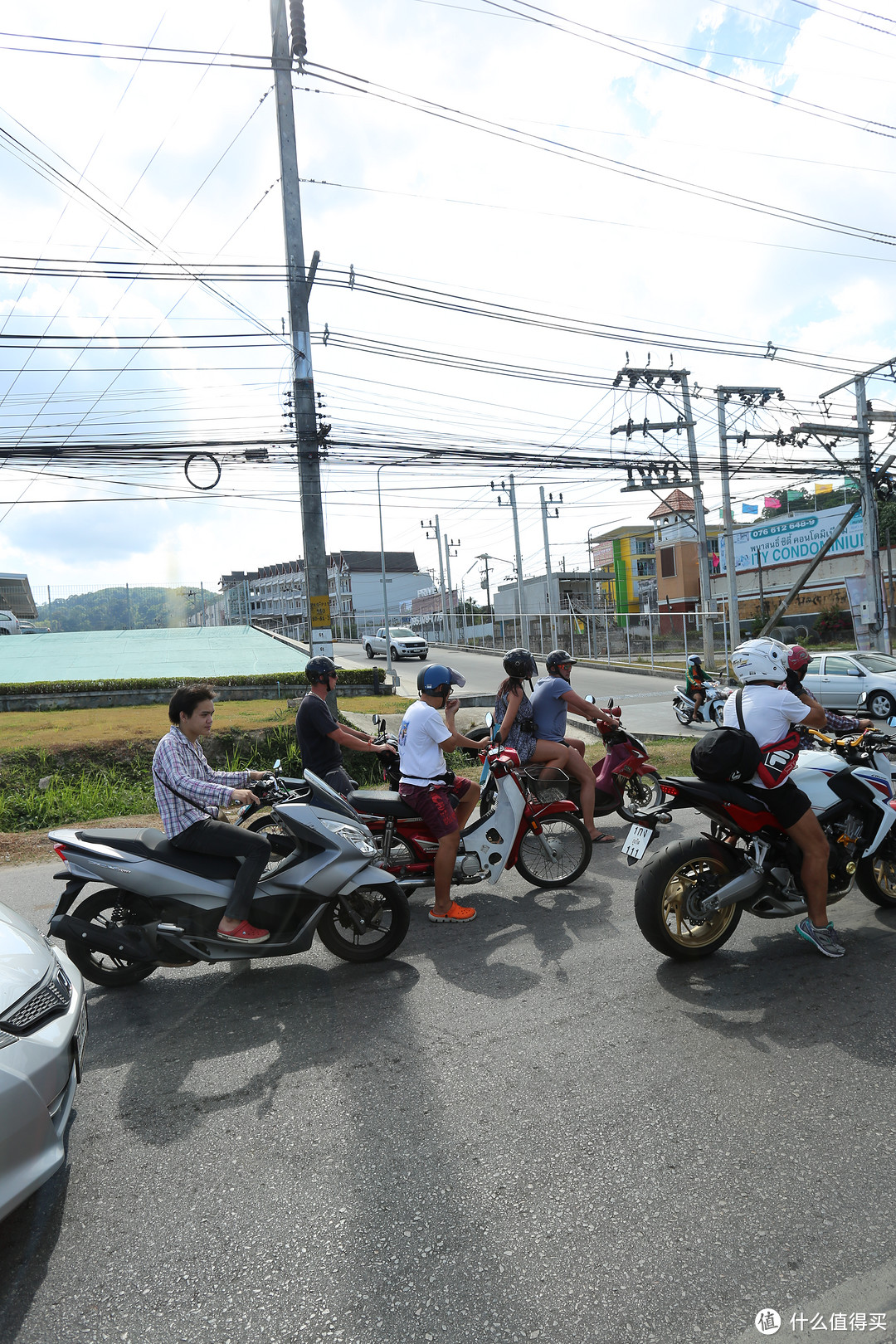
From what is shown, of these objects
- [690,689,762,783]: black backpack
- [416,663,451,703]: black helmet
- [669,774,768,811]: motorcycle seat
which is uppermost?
[416,663,451,703]: black helmet

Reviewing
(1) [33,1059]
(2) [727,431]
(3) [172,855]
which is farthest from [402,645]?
(1) [33,1059]

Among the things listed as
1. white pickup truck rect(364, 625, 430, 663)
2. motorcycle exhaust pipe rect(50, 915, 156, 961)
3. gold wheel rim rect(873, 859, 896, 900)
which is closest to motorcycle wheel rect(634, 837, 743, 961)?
gold wheel rim rect(873, 859, 896, 900)

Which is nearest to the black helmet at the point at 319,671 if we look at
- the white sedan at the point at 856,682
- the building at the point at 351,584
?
the white sedan at the point at 856,682

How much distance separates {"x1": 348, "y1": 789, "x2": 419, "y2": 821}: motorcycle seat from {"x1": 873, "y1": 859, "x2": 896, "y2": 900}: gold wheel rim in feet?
9.50

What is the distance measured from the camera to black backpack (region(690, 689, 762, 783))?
432 cm

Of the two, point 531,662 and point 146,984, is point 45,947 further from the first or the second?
point 531,662

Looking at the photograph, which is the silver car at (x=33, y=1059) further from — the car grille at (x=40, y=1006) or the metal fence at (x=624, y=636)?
the metal fence at (x=624, y=636)

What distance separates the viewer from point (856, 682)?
18312 mm

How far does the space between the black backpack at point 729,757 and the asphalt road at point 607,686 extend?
31.8 ft

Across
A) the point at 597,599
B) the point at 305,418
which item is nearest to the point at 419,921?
the point at 305,418

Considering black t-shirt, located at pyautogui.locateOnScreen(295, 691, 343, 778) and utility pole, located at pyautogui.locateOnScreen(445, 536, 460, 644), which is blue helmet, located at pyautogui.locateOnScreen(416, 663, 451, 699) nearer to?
black t-shirt, located at pyautogui.locateOnScreen(295, 691, 343, 778)

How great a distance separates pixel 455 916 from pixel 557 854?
1.12 metres

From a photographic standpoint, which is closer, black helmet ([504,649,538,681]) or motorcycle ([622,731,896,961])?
motorcycle ([622,731,896,961])

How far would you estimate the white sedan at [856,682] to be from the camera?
17.7 metres
